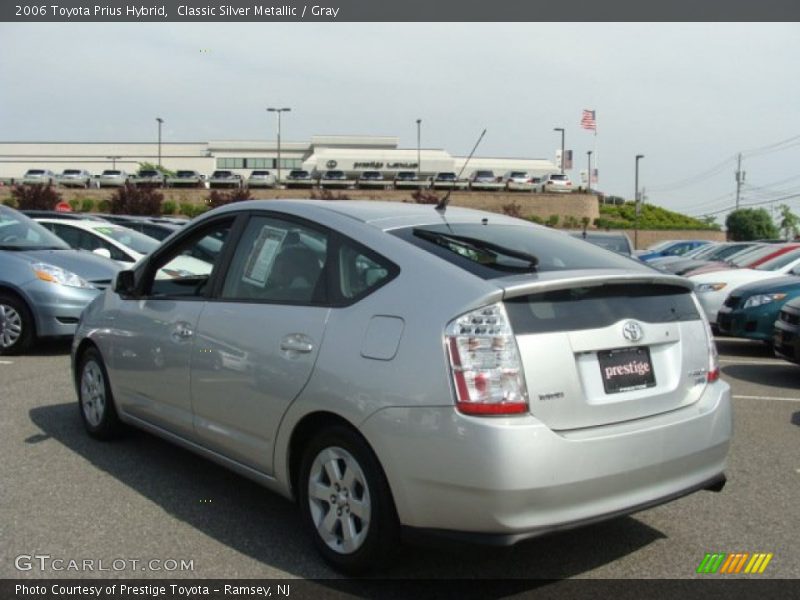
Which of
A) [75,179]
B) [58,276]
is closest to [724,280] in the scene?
[58,276]

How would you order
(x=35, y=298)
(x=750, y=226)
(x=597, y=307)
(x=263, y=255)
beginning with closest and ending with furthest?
(x=597, y=307)
(x=263, y=255)
(x=35, y=298)
(x=750, y=226)

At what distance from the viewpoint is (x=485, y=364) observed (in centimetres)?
316

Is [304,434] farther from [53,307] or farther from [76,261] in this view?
[76,261]

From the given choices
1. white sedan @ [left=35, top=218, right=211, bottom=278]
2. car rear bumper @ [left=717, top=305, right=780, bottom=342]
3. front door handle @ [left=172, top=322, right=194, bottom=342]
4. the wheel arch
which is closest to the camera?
the wheel arch

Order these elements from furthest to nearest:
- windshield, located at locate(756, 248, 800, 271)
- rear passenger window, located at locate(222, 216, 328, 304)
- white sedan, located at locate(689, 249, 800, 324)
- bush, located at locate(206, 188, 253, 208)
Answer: bush, located at locate(206, 188, 253, 208)
windshield, located at locate(756, 248, 800, 271)
white sedan, located at locate(689, 249, 800, 324)
rear passenger window, located at locate(222, 216, 328, 304)

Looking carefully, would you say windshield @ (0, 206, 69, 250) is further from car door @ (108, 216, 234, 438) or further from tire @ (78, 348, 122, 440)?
car door @ (108, 216, 234, 438)

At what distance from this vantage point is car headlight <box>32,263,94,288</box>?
8820 mm

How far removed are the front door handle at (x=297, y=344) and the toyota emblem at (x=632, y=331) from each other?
4.50 ft

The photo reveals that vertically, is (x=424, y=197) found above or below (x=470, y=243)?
above

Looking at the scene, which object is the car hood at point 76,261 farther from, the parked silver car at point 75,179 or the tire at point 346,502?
the parked silver car at point 75,179

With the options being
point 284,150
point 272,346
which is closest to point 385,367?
point 272,346

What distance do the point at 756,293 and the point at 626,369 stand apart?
761cm

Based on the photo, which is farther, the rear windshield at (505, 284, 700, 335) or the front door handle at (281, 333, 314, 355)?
the front door handle at (281, 333, 314, 355)

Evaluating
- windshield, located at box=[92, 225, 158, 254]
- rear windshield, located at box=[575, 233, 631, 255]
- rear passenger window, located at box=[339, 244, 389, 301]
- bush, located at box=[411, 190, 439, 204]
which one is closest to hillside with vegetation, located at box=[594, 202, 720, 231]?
bush, located at box=[411, 190, 439, 204]
